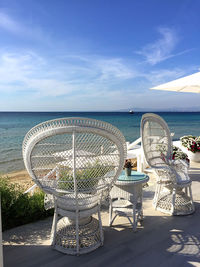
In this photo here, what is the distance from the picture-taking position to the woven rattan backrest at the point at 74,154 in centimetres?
221

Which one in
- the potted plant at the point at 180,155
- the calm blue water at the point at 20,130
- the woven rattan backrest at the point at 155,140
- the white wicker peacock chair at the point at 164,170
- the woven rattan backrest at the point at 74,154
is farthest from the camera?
the calm blue water at the point at 20,130

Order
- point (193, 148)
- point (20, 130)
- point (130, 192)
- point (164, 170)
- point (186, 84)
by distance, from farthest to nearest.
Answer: point (20, 130) → point (193, 148) → point (186, 84) → point (164, 170) → point (130, 192)

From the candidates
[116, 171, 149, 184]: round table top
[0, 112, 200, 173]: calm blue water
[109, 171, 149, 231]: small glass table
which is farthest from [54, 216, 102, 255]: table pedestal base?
[0, 112, 200, 173]: calm blue water

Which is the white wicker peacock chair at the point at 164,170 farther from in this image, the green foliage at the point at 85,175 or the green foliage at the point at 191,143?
the green foliage at the point at 191,143

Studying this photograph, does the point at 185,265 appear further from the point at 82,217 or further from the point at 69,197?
the point at 69,197

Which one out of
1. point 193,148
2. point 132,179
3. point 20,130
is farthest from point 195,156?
point 20,130

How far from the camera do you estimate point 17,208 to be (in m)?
2.95

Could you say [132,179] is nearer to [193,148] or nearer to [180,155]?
[180,155]

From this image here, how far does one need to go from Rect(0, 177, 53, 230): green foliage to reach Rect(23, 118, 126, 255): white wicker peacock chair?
660 mm

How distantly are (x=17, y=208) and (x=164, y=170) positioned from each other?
1975 mm

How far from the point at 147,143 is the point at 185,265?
5.74 ft

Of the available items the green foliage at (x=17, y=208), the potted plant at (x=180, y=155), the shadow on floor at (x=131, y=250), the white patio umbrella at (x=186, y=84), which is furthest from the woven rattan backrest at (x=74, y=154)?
the potted plant at (x=180, y=155)

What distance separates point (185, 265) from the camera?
2193mm

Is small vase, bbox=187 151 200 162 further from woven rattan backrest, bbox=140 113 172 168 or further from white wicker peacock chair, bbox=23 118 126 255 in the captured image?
white wicker peacock chair, bbox=23 118 126 255
